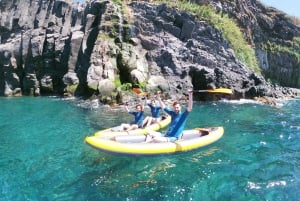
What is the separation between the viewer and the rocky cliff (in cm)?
3519

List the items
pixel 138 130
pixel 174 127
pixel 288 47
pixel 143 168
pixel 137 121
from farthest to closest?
pixel 288 47 < pixel 137 121 < pixel 138 130 < pixel 174 127 < pixel 143 168

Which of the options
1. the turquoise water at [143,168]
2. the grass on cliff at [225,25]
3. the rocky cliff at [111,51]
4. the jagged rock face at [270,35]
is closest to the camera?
the turquoise water at [143,168]

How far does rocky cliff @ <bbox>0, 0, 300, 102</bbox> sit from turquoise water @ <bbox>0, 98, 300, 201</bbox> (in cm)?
1481

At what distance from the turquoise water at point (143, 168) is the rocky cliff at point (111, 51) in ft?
48.6

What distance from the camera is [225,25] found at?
4697cm

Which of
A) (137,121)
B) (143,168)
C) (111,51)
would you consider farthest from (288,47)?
(143,168)

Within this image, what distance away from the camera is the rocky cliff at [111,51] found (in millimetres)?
35188

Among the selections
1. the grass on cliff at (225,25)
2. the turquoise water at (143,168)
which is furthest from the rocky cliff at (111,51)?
the turquoise water at (143,168)

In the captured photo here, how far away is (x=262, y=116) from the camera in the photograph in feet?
82.7

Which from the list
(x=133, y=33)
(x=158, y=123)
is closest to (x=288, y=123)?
(x=158, y=123)

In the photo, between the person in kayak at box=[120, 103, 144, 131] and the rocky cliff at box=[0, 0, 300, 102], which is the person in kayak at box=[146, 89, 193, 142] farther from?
the rocky cliff at box=[0, 0, 300, 102]

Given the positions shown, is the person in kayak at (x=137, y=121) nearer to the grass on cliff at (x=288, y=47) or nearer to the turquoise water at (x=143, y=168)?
the turquoise water at (x=143, y=168)

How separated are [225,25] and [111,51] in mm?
19022

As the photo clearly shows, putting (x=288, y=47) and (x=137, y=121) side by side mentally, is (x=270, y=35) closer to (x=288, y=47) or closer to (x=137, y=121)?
(x=288, y=47)
